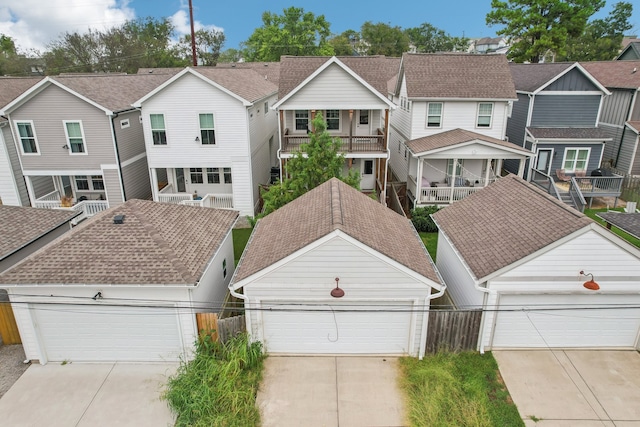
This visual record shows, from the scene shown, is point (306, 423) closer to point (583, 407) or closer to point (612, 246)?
→ point (583, 407)

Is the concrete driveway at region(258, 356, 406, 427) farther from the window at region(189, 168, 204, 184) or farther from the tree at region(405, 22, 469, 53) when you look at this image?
the tree at region(405, 22, 469, 53)

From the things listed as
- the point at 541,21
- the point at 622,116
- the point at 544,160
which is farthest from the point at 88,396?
the point at 541,21

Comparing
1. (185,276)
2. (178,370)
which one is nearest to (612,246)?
(185,276)

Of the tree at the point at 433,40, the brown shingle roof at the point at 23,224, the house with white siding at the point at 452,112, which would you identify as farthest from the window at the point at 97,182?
the tree at the point at 433,40

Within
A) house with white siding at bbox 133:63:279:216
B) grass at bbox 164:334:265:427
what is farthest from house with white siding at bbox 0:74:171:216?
grass at bbox 164:334:265:427

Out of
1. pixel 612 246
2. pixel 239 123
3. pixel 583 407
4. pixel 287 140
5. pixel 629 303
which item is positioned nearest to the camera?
pixel 583 407

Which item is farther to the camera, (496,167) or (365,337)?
(496,167)
